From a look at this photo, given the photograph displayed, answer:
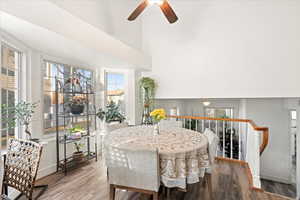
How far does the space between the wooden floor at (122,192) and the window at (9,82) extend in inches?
36.5

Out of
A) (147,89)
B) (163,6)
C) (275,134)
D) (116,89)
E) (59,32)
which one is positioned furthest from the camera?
(275,134)

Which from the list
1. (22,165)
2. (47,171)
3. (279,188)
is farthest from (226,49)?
(279,188)

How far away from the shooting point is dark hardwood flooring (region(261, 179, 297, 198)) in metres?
4.31

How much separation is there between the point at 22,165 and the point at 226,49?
3800 millimetres

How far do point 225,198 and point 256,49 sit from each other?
9.02 ft

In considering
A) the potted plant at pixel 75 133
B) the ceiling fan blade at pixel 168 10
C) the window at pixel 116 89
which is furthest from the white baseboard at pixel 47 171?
the ceiling fan blade at pixel 168 10

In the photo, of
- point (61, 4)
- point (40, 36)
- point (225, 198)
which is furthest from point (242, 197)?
point (40, 36)

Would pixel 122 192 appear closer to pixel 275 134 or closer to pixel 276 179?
pixel 275 134

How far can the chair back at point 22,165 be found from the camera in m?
1.48

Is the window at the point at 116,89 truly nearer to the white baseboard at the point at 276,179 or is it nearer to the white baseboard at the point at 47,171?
the white baseboard at the point at 47,171

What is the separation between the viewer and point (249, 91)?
3.23m

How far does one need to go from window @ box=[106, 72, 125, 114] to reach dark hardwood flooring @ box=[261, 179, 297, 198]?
15.2 feet

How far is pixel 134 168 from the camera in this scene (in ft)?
5.25

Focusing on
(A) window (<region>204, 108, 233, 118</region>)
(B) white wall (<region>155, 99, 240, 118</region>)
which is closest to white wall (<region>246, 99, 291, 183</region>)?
(B) white wall (<region>155, 99, 240, 118</region>)
